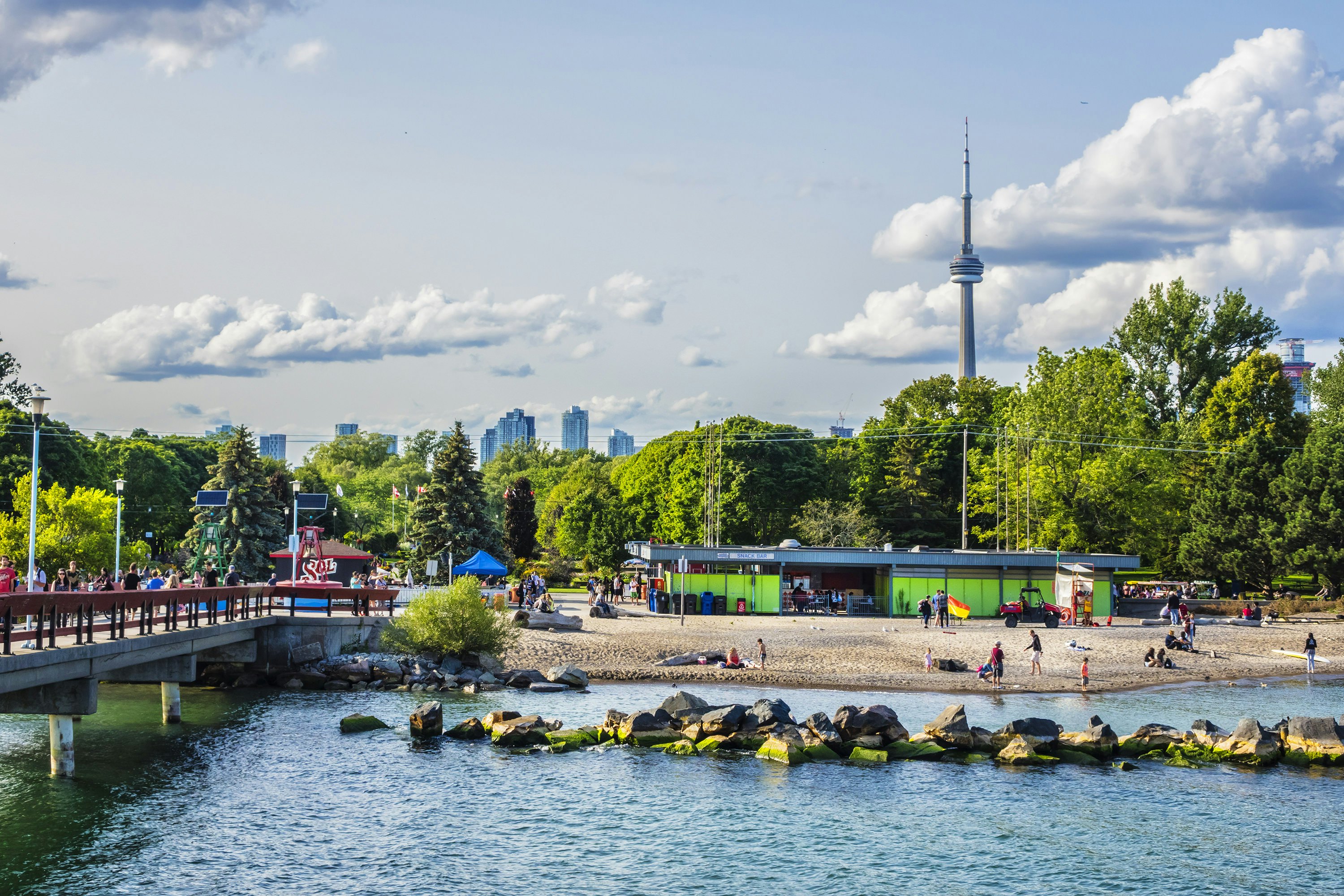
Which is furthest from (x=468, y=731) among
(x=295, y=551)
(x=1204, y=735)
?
(x=1204, y=735)

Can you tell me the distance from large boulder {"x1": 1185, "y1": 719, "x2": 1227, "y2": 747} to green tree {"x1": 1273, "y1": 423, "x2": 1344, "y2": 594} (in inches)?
1227

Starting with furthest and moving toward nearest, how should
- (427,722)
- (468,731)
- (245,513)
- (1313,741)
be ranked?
(245,513)
(468,731)
(427,722)
(1313,741)

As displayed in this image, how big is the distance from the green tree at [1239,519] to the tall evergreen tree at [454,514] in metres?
39.5

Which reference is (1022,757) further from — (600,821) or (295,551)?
(295,551)

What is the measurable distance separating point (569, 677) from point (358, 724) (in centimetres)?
908

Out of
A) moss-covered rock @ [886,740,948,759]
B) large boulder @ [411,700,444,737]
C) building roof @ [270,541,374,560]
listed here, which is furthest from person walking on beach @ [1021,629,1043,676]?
building roof @ [270,541,374,560]

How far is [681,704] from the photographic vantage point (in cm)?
3228

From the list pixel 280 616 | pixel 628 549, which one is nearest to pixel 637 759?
pixel 280 616

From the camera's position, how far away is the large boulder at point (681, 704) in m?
32.1

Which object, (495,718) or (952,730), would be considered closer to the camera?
(952,730)

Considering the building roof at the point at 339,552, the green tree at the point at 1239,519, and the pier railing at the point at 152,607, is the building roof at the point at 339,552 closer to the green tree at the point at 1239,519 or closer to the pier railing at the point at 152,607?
the pier railing at the point at 152,607

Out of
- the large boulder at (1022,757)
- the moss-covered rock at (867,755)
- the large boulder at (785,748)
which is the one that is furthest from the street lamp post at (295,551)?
the large boulder at (1022,757)

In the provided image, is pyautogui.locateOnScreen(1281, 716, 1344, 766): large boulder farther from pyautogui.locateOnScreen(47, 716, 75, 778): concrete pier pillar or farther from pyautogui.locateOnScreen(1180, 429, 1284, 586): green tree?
pyautogui.locateOnScreen(1180, 429, 1284, 586): green tree

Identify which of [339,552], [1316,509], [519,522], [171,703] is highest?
[1316,509]
